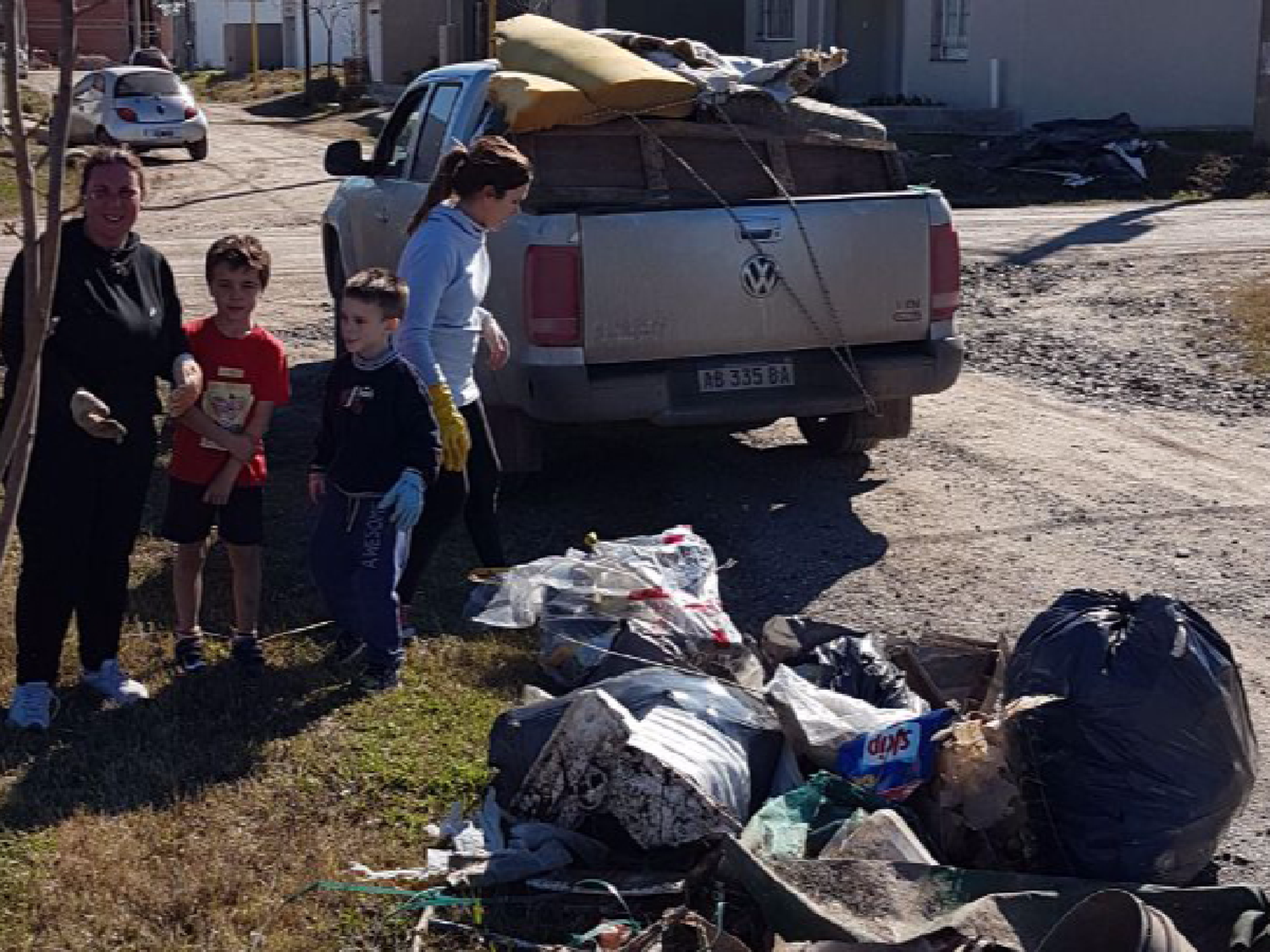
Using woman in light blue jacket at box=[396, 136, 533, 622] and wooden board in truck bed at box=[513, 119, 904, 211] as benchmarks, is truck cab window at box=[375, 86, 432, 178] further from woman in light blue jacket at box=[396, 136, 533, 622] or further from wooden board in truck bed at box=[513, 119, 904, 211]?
woman in light blue jacket at box=[396, 136, 533, 622]

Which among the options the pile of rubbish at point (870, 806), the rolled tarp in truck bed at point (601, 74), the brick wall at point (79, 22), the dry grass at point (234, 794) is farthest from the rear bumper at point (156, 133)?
the pile of rubbish at point (870, 806)

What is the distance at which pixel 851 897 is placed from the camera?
4074mm

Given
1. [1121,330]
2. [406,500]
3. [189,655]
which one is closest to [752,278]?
[406,500]

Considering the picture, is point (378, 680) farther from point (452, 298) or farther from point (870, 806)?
point (870, 806)

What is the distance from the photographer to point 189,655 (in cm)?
605

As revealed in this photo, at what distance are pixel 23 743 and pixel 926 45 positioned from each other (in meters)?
28.0

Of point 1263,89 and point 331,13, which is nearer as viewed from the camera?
point 1263,89

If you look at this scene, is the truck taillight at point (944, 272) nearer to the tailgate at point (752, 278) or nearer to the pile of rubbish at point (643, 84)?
the tailgate at point (752, 278)

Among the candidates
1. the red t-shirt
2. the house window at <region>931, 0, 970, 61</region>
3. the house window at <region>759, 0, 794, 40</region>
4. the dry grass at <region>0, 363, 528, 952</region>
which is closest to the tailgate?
the dry grass at <region>0, 363, 528, 952</region>

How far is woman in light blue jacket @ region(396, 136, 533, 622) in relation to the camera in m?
6.30

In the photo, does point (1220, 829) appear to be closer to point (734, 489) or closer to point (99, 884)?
point (99, 884)

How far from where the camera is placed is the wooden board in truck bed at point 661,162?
7855 mm

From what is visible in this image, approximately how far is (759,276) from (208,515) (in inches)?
112

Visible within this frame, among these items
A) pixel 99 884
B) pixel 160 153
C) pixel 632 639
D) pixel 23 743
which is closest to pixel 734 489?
pixel 632 639
